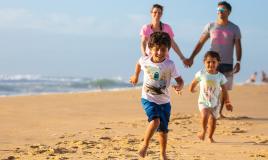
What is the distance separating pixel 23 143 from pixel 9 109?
5.08 meters

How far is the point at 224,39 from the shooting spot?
33.7ft

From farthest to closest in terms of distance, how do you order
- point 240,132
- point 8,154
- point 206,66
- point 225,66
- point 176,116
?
point 176,116
point 225,66
point 240,132
point 206,66
point 8,154

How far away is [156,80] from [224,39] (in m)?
3.95

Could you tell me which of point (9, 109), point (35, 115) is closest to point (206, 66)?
point (35, 115)

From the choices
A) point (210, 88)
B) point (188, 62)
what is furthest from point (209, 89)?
point (188, 62)

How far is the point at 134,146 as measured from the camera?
7.71m

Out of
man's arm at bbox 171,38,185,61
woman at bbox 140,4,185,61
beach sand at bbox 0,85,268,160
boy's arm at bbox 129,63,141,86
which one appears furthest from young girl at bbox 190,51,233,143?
boy's arm at bbox 129,63,141,86

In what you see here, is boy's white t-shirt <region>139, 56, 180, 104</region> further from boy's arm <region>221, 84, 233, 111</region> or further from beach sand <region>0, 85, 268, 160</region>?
boy's arm <region>221, 84, 233, 111</region>

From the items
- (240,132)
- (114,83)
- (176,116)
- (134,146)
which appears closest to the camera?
(134,146)

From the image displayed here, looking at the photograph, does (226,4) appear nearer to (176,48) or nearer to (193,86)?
(176,48)

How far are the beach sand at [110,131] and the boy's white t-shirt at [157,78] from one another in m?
0.69

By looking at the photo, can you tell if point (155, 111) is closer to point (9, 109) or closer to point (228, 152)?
point (228, 152)

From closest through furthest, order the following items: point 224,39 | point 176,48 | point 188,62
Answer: point 176,48
point 188,62
point 224,39

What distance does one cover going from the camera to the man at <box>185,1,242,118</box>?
10195 millimetres
